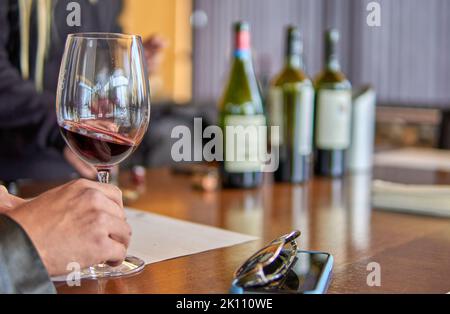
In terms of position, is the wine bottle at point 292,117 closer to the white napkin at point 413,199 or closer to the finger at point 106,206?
the white napkin at point 413,199

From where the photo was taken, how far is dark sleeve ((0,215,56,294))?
0.58 m

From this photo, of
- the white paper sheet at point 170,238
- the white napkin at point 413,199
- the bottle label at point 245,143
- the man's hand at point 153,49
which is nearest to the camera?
the white paper sheet at point 170,238

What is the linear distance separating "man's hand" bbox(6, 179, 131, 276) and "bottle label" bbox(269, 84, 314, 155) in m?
0.72

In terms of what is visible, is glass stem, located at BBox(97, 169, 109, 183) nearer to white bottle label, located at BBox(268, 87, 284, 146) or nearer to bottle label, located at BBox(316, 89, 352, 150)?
white bottle label, located at BBox(268, 87, 284, 146)

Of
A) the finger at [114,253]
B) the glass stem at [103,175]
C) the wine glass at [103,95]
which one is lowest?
the finger at [114,253]

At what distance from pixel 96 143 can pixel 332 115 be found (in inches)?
32.1

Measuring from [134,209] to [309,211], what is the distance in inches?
11.0

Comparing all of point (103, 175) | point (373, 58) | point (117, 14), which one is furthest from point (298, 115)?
point (373, 58)

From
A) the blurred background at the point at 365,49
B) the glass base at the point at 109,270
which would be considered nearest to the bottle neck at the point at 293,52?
the glass base at the point at 109,270

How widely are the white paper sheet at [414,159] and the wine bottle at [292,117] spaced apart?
389 millimetres

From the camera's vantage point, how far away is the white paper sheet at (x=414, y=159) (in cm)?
169

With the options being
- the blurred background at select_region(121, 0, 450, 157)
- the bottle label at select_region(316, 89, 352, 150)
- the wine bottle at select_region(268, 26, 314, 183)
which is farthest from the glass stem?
the blurred background at select_region(121, 0, 450, 157)
